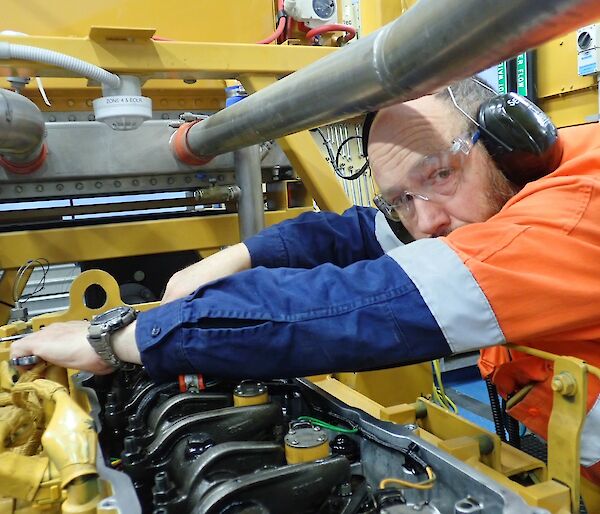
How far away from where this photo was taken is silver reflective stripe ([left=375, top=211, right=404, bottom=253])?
1.68 metres

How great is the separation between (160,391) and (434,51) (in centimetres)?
93

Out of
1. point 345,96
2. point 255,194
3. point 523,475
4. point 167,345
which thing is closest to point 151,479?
point 167,345

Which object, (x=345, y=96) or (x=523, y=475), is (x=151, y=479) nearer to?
(x=523, y=475)

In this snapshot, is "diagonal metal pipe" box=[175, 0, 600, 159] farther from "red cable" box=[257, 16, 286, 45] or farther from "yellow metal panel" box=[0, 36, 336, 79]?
"red cable" box=[257, 16, 286, 45]

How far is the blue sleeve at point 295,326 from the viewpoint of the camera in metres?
0.96

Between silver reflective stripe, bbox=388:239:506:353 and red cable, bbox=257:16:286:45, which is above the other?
red cable, bbox=257:16:286:45

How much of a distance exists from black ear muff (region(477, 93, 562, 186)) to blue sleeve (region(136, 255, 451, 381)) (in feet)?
1.16

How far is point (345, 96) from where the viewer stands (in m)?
1.07

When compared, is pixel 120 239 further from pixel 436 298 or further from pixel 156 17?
pixel 436 298

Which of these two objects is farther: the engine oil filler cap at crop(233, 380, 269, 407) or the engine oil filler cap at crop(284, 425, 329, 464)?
the engine oil filler cap at crop(233, 380, 269, 407)

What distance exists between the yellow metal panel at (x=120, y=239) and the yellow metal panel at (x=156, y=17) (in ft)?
2.65

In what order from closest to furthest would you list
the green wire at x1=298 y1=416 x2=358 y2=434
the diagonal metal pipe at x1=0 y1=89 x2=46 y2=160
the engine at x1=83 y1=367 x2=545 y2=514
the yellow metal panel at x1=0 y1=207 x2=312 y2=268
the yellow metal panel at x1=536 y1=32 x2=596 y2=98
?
the engine at x1=83 y1=367 x2=545 y2=514 < the green wire at x1=298 y1=416 x2=358 y2=434 < the diagonal metal pipe at x1=0 y1=89 x2=46 y2=160 < the yellow metal panel at x1=0 y1=207 x2=312 y2=268 < the yellow metal panel at x1=536 y1=32 x2=596 y2=98

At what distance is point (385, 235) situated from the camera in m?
1.70

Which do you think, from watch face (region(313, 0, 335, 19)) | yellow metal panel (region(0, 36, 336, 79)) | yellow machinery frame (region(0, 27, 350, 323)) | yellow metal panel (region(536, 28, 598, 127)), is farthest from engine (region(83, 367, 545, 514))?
yellow metal panel (region(536, 28, 598, 127))
